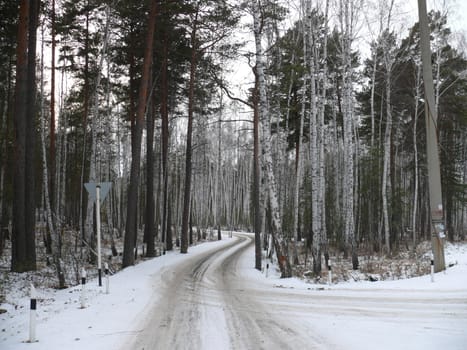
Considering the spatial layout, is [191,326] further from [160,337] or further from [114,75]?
[114,75]

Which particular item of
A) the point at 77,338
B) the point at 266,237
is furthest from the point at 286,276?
the point at 266,237

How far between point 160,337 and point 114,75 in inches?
730

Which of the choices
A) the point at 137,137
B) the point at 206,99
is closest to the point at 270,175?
the point at 137,137

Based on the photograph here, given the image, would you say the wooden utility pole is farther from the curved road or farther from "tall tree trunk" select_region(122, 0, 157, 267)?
"tall tree trunk" select_region(122, 0, 157, 267)

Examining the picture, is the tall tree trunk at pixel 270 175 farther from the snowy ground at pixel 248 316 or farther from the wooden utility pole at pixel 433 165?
the wooden utility pole at pixel 433 165

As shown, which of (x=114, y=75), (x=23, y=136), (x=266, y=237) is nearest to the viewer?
(x=23, y=136)

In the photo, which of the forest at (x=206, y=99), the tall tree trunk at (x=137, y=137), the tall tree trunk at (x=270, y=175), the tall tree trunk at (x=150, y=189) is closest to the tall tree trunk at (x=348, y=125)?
the forest at (x=206, y=99)

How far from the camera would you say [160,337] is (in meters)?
6.28

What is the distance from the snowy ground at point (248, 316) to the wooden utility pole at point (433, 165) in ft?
2.59

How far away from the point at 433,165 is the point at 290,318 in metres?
6.90

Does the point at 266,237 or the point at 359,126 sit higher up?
the point at 359,126

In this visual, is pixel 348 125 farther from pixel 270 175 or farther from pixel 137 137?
pixel 137 137

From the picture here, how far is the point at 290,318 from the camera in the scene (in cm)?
747

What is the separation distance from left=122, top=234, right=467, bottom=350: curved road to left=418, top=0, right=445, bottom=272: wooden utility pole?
2.69 metres
